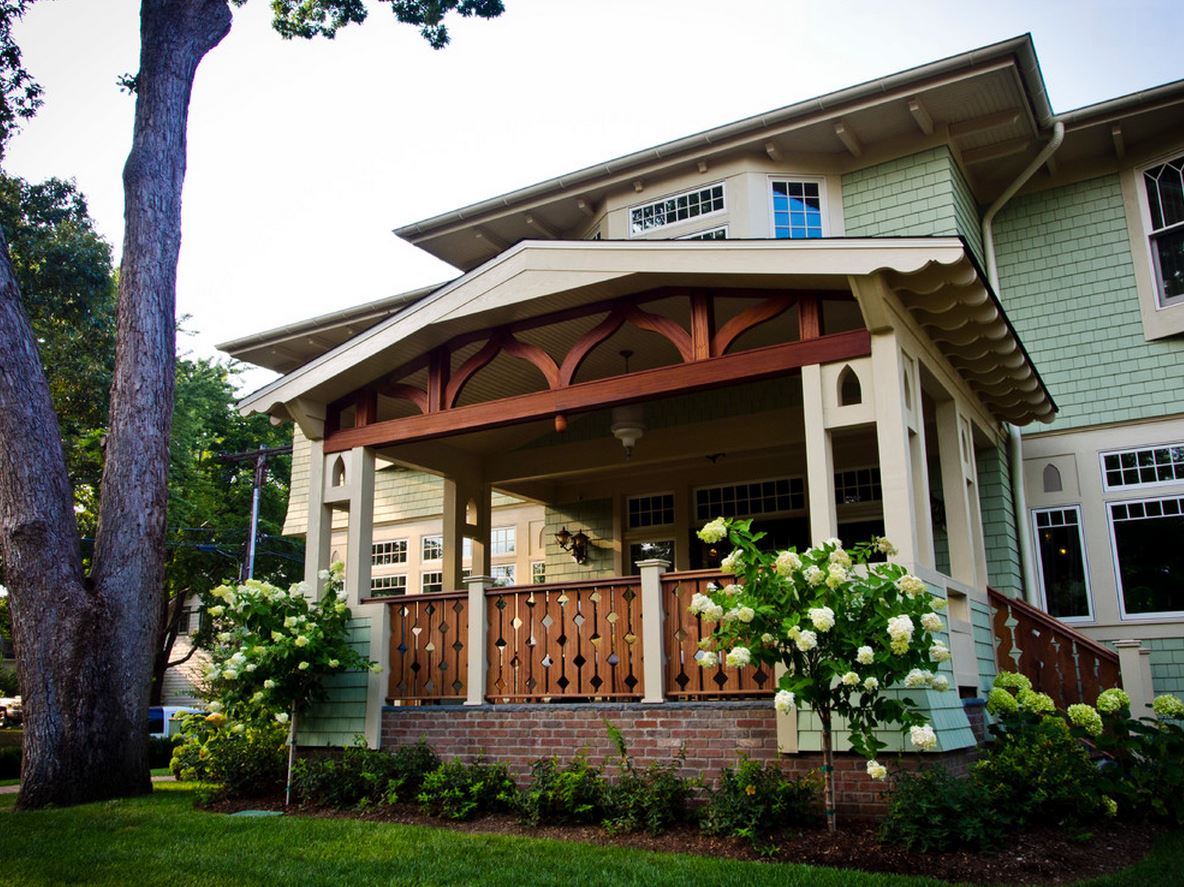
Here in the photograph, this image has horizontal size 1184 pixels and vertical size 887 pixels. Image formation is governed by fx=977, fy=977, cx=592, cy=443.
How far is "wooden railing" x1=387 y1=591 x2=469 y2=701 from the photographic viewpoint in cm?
837

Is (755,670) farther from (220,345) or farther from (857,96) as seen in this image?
(220,345)

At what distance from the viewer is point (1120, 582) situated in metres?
9.75

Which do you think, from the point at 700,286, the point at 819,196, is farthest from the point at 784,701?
the point at 819,196

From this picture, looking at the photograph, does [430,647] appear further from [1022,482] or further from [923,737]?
[1022,482]

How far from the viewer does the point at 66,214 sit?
21.8 meters

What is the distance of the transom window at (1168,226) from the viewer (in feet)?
32.6

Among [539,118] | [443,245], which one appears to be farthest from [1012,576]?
[539,118]

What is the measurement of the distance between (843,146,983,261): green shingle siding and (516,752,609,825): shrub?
239 inches

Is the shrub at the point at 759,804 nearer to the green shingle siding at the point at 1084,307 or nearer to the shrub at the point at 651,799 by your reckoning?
the shrub at the point at 651,799

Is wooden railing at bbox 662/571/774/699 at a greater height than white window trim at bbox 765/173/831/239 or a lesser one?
lesser

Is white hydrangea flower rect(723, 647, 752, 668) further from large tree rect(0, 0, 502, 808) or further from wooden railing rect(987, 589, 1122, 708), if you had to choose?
large tree rect(0, 0, 502, 808)

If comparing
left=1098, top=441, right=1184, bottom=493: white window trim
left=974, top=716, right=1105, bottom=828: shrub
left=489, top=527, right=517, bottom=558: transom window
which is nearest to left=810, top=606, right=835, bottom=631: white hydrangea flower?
left=974, top=716, right=1105, bottom=828: shrub

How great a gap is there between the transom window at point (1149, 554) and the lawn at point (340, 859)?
398cm

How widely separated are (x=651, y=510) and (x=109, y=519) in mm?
6092
